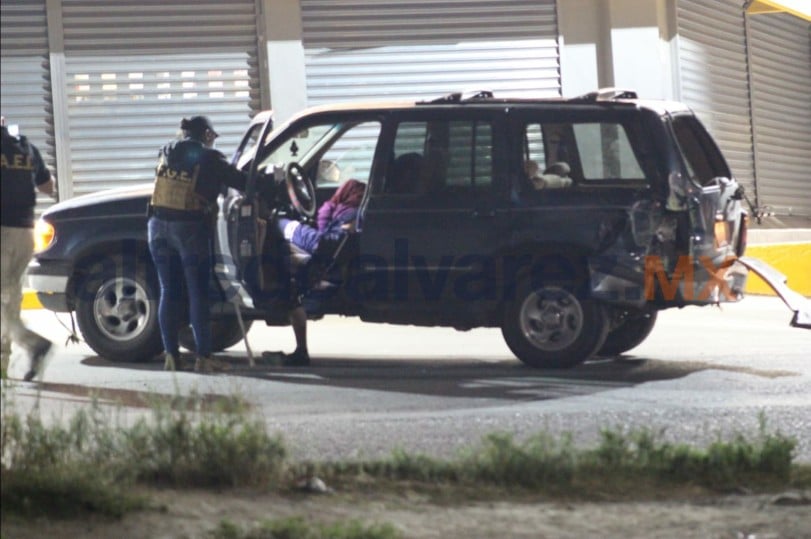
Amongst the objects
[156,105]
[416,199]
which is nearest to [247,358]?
[416,199]

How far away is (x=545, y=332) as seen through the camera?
11398mm

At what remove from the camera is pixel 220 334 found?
12703mm

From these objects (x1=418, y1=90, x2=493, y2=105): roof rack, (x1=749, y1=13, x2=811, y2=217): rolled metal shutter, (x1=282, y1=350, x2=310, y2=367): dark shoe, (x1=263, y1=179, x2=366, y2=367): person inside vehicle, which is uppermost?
(x1=749, y1=13, x2=811, y2=217): rolled metal shutter

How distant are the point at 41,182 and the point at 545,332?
12.7 ft

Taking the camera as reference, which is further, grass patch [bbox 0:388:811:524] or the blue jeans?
the blue jeans

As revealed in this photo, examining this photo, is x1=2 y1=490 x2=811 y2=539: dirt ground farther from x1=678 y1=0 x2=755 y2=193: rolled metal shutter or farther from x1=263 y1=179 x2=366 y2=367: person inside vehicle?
x1=678 y1=0 x2=755 y2=193: rolled metal shutter

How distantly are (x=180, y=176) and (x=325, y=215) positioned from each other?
1128mm

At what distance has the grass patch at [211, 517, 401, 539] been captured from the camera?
6.07 m

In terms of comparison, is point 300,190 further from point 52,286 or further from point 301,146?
point 52,286

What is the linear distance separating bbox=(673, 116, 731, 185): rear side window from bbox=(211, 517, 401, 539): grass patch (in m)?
6.05

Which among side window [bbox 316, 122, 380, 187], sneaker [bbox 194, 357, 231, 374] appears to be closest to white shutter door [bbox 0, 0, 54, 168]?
side window [bbox 316, 122, 380, 187]

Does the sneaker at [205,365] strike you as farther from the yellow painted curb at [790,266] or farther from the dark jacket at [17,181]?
the yellow painted curb at [790,266]

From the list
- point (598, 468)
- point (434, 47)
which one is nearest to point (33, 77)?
point (434, 47)

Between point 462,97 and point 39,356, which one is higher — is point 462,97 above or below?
above
